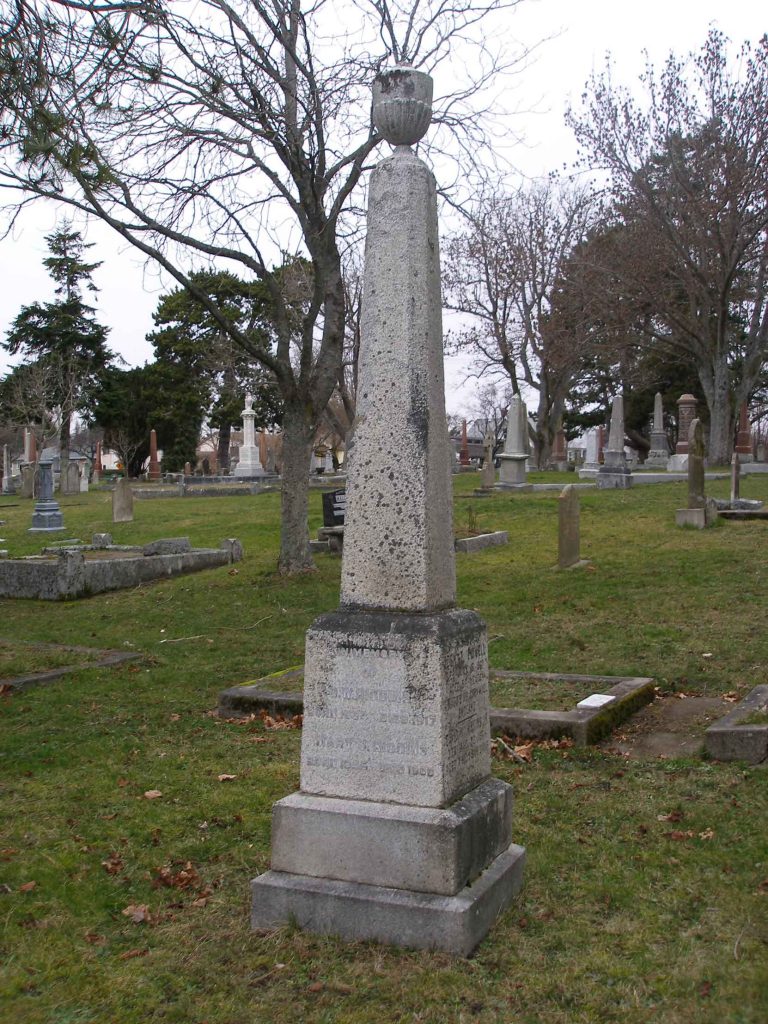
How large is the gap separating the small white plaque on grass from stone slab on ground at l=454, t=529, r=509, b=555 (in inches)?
339

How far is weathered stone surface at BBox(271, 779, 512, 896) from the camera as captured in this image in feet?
13.0

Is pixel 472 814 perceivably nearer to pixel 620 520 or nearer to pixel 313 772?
pixel 313 772

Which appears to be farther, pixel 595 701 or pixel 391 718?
pixel 595 701

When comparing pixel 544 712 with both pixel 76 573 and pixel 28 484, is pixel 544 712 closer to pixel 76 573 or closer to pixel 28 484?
pixel 76 573

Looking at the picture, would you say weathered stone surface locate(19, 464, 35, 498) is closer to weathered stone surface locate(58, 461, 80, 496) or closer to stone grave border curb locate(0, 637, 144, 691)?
weathered stone surface locate(58, 461, 80, 496)

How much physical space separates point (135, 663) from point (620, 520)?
10.9 m

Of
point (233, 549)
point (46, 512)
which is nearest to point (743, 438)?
point (46, 512)

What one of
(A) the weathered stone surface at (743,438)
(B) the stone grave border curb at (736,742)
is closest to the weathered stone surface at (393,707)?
(B) the stone grave border curb at (736,742)

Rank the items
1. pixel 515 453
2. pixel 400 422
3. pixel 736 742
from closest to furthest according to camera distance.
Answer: pixel 400 422
pixel 736 742
pixel 515 453

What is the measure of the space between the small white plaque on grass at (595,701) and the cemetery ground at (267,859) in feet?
1.17

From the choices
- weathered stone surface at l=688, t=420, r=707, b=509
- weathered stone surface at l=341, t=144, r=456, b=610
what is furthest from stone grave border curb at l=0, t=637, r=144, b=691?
weathered stone surface at l=688, t=420, r=707, b=509

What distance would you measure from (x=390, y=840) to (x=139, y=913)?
1.22 m

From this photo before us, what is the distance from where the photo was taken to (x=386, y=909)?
396 centimetres

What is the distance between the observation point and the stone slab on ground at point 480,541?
16125mm
